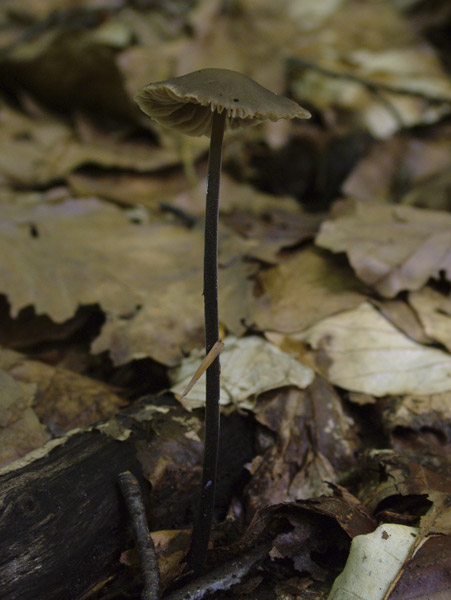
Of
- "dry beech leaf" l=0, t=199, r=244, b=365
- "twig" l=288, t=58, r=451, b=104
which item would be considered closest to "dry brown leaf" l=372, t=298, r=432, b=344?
"dry beech leaf" l=0, t=199, r=244, b=365

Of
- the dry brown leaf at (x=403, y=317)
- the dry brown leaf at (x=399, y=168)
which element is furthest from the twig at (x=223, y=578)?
the dry brown leaf at (x=399, y=168)

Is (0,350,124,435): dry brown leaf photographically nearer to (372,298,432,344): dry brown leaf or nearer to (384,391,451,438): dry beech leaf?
(384,391,451,438): dry beech leaf

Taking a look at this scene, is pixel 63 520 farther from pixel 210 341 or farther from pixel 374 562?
pixel 374 562

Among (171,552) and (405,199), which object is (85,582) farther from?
(405,199)

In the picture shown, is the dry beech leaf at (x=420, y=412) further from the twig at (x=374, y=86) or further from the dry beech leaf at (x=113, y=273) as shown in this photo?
the twig at (x=374, y=86)

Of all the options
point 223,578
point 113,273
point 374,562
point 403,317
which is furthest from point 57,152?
point 374,562

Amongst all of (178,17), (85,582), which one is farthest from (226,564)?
(178,17)
